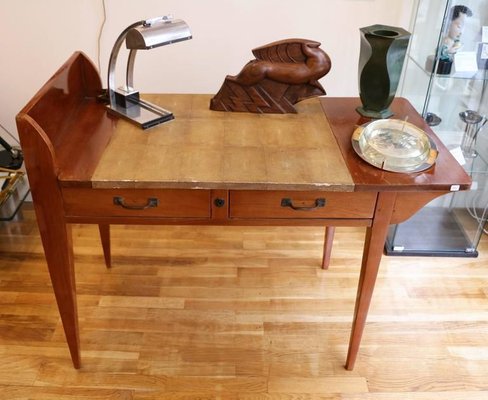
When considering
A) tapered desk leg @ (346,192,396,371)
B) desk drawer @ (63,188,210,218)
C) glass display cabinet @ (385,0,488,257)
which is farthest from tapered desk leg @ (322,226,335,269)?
desk drawer @ (63,188,210,218)

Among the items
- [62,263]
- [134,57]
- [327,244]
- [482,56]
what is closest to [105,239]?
[62,263]

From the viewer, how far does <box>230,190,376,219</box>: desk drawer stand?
134 centimetres

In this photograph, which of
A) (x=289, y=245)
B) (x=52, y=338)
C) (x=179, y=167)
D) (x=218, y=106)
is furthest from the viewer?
(x=289, y=245)

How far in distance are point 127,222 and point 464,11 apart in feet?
4.86

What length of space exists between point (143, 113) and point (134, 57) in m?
0.17

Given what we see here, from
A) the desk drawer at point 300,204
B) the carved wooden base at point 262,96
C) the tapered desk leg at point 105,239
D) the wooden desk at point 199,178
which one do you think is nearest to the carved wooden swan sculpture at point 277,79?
the carved wooden base at point 262,96

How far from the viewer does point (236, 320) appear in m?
1.89

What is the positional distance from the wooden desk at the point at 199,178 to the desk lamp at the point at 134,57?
5cm

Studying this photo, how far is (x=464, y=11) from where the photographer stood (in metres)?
1.87

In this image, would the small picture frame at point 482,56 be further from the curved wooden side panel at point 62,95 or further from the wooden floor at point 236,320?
the curved wooden side panel at point 62,95

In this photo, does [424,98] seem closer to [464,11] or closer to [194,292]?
[464,11]

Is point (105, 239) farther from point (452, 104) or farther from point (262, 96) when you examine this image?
point (452, 104)

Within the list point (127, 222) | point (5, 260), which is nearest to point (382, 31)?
point (127, 222)

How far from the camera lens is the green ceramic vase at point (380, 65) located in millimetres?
1474
